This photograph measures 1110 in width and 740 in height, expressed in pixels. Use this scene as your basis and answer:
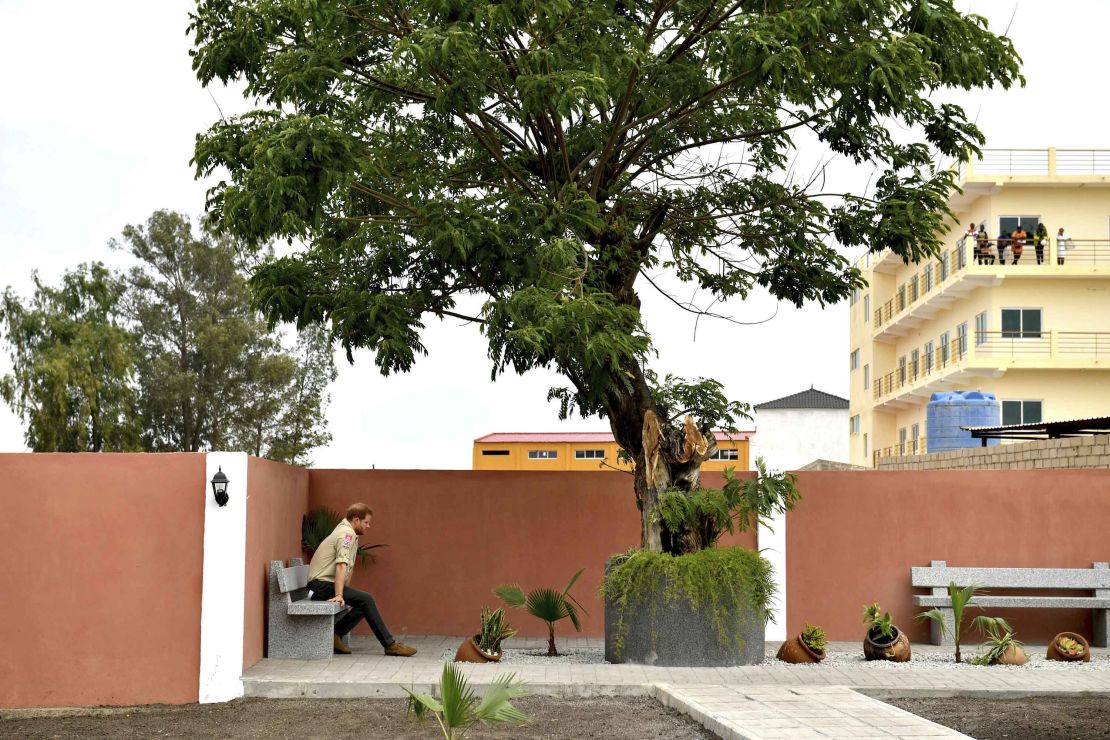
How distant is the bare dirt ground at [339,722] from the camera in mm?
8828

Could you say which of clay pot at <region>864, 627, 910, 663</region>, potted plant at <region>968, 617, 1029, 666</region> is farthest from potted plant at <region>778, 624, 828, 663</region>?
potted plant at <region>968, 617, 1029, 666</region>

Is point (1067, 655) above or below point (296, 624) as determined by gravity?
below

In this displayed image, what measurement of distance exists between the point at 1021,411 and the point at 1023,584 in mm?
31289

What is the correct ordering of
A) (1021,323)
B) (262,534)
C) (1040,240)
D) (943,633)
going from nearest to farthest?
(262,534) < (943,633) < (1040,240) < (1021,323)

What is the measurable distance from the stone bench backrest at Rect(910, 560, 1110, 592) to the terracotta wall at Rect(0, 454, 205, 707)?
7.86 m

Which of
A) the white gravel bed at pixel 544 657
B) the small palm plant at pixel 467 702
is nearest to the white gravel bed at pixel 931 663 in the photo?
the white gravel bed at pixel 544 657

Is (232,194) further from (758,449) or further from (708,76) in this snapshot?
(758,449)

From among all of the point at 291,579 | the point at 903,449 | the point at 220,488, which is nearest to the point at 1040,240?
the point at 903,449

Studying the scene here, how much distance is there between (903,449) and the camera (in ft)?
175

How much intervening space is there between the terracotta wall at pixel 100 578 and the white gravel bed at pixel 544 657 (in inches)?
108

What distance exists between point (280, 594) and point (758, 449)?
165 feet

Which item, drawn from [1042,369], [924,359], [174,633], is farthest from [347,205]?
[924,359]

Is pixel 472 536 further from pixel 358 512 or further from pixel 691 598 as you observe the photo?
pixel 691 598

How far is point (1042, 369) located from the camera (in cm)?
4347
